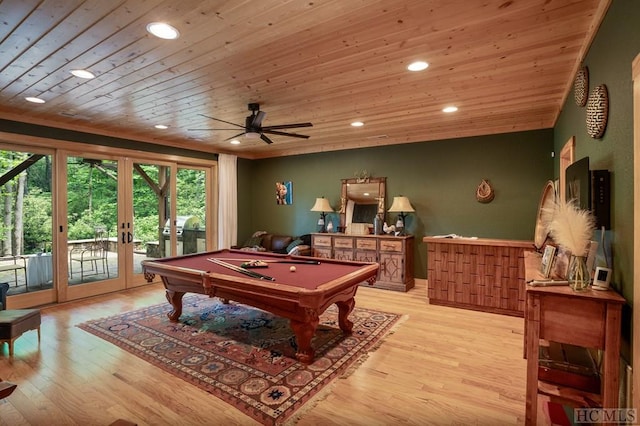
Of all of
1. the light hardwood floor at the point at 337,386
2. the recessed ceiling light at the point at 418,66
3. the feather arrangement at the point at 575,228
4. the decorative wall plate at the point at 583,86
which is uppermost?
the recessed ceiling light at the point at 418,66

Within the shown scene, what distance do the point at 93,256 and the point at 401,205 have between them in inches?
200

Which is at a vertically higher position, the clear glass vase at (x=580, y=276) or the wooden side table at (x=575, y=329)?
the clear glass vase at (x=580, y=276)

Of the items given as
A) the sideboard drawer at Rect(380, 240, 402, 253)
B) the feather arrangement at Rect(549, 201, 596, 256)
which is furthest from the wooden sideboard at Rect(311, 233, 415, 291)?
Result: the feather arrangement at Rect(549, 201, 596, 256)

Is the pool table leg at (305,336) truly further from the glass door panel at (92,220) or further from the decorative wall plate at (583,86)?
the glass door panel at (92,220)

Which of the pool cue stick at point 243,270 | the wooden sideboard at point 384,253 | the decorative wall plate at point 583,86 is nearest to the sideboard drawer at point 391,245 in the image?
the wooden sideboard at point 384,253

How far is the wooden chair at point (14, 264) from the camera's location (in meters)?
4.23

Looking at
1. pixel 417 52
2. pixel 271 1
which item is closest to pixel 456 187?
pixel 417 52

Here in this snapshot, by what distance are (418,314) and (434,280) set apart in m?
0.72

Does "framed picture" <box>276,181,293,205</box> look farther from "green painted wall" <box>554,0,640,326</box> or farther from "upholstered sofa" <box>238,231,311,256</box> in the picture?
"green painted wall" <box>554,0,640,326</box>

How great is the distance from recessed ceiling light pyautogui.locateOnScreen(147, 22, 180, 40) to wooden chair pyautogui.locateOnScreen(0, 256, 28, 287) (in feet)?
13.5

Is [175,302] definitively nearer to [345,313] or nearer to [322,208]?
[345,313]

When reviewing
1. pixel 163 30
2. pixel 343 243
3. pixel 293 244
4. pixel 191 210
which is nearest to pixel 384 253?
pixel 343 243

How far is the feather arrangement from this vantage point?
5.58ft

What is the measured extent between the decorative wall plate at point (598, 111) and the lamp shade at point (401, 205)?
3377mm
